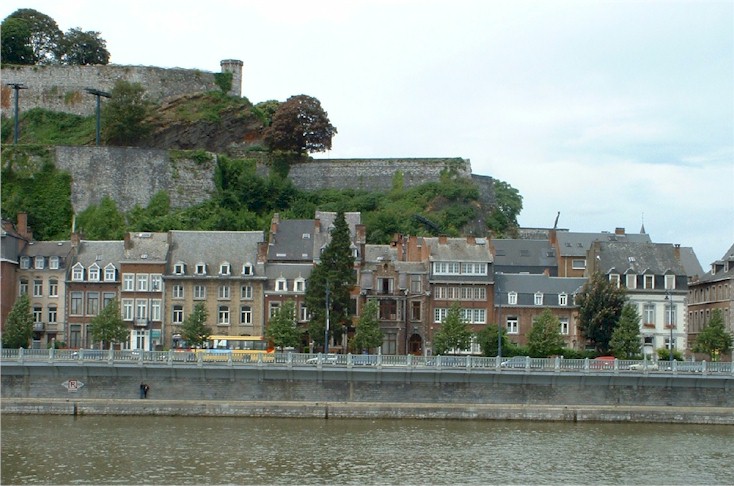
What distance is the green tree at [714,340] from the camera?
2557 inches

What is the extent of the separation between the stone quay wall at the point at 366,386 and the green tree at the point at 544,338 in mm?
11334

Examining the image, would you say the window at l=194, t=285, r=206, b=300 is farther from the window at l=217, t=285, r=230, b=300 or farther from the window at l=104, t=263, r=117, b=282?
the window at l=104, t=263, r=117, b=282

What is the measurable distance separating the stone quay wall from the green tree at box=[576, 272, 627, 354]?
13601 mm

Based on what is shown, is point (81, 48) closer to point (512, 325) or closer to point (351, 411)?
point (512, 325)

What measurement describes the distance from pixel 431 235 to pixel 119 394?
106ft

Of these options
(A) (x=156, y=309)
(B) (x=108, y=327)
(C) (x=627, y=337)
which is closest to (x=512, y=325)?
(C) (x=627, y=337)

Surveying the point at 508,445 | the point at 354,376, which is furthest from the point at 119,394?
the point at 508,445

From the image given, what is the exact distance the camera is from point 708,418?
164 feet

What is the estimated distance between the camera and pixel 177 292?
2726 inches

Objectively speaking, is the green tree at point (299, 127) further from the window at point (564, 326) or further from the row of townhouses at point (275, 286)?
the window at point (564, 326)

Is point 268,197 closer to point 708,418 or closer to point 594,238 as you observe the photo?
point 594,238

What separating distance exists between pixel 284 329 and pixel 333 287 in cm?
311

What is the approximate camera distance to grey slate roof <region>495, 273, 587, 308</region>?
70.1m

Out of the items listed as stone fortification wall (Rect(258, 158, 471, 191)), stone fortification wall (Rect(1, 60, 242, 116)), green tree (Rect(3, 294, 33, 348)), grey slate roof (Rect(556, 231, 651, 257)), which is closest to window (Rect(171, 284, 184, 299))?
green tree (Rect(3, 294, 33, 348))
